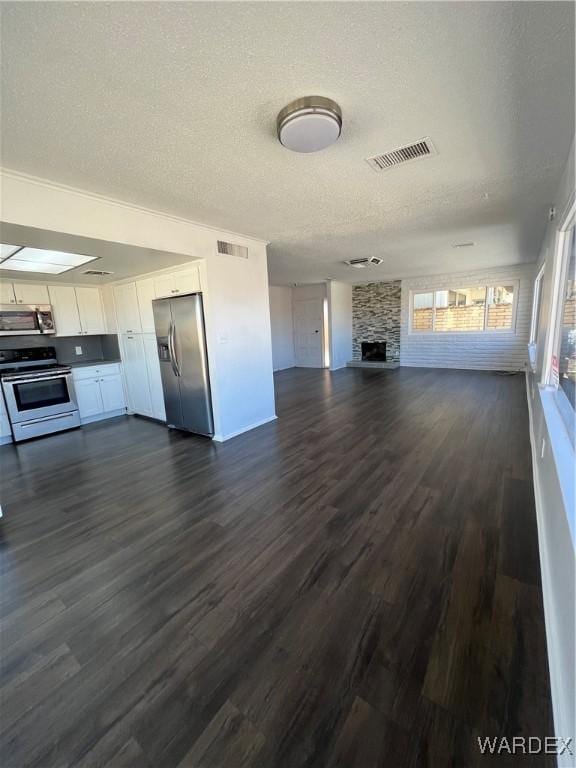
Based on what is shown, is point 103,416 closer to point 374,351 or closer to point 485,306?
point 374,351

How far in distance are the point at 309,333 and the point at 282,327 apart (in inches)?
33.8

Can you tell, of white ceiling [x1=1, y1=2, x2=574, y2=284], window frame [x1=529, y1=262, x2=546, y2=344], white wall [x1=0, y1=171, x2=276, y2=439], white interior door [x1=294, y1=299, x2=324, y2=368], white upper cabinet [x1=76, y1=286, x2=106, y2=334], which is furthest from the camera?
white interior door [x1=294, y1=299, x2=324, y2=368]

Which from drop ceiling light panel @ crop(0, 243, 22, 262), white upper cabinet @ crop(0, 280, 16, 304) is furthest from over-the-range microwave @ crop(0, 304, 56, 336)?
drop ceiling light panel @ crop(0, 243, 22, 262)

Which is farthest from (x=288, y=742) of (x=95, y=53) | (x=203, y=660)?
(x=95, y=53)

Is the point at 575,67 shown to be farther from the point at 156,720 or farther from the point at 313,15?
the point at 156,720

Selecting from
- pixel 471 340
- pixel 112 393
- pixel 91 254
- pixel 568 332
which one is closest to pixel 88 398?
pixel 112 393

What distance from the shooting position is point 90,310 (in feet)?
16.9

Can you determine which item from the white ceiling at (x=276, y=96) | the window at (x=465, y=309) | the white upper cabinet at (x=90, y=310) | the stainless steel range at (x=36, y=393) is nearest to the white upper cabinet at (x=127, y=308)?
the white upper cabinet at (x=90, y=310)

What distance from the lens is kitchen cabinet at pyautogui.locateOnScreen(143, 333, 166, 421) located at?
15.1ft

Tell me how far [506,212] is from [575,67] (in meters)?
2.39

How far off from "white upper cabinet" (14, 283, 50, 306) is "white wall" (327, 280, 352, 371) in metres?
6.26

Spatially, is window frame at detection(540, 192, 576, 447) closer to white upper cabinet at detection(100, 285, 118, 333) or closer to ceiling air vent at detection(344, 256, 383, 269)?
ceiling air vent at detection(344, 256, 383, 269)

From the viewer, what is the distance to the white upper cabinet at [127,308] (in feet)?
15.4

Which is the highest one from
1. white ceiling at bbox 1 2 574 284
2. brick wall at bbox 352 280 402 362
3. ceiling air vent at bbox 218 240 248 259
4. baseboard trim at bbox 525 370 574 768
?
white ceiling at bbox 1 2 574 284
